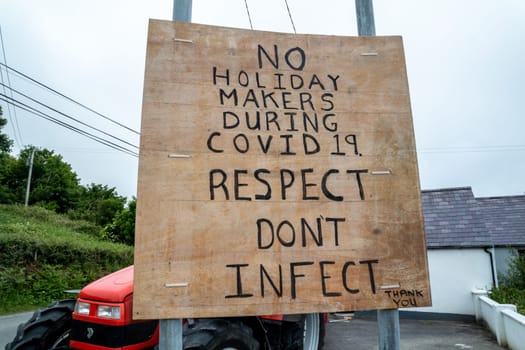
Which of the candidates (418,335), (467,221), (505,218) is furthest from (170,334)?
(505,218)

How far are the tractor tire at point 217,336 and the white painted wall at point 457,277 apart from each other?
10.3 m

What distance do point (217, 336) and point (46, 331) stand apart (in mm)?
1995

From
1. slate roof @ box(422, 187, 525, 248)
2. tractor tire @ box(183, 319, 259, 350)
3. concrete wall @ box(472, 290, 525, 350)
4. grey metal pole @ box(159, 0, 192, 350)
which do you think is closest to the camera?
grey metal pole @ box(159, 0, 192, 350)

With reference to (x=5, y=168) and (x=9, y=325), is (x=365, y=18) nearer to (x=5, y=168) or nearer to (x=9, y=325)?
(x=9, y=325)

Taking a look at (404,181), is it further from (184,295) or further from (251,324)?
(251,324)

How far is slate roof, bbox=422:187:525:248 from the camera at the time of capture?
12565 millimetres

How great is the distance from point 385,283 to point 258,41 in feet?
4.52

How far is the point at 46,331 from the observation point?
3738mm

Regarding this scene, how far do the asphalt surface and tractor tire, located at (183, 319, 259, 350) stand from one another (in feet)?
14.4

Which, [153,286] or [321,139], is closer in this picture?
[153,286]

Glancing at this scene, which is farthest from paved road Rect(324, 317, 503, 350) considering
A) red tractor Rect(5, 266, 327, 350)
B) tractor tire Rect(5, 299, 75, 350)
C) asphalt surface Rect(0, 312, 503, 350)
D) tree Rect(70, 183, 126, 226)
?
tree Rect(70, 183, 126, 226)

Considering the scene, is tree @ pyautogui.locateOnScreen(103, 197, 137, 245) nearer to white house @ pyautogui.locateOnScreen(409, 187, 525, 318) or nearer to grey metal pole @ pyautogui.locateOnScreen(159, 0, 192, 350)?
white house @ pyautogui.locateOnScreen(409, 187, 525, 318)

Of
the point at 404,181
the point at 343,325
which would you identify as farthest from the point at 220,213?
the point at 343,325

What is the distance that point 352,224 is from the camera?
1803 mm
